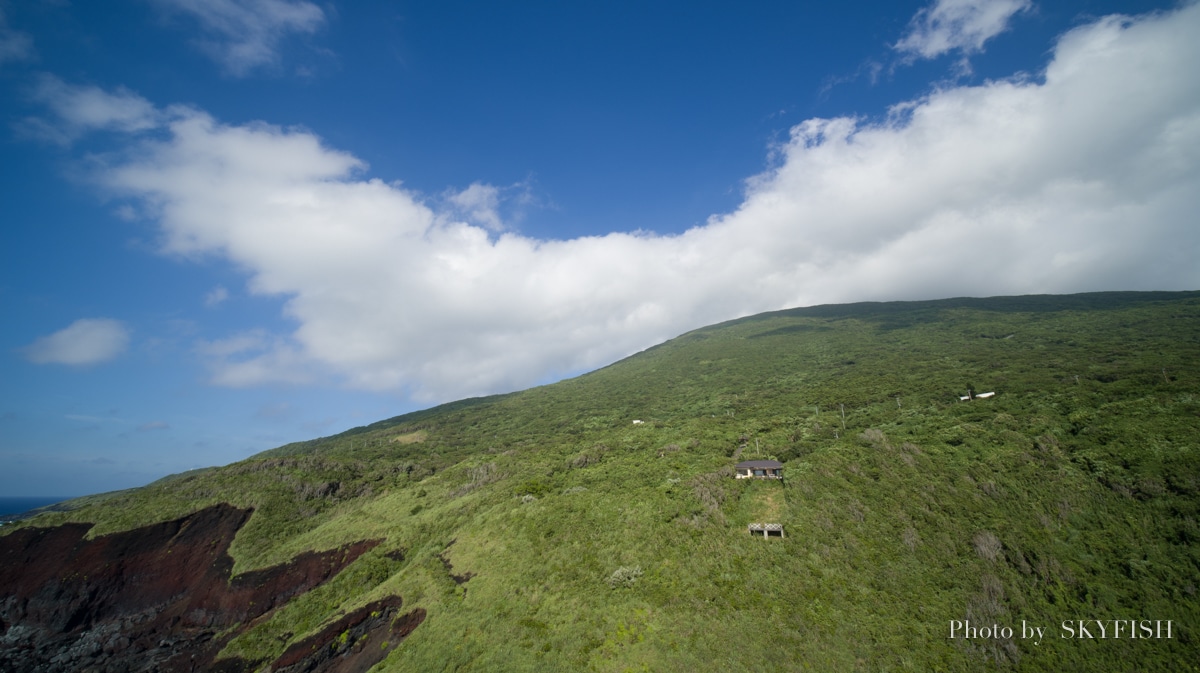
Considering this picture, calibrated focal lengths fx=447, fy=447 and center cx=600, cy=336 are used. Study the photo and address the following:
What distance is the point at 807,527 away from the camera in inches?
1283

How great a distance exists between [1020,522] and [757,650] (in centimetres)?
2003

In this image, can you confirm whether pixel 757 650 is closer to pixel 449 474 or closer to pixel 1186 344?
→ pixel 449 474

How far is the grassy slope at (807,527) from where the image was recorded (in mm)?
24656

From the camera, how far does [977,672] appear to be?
2222cm

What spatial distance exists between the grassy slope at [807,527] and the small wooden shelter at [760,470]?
156cm

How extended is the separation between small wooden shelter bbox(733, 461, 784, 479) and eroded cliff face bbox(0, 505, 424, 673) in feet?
100

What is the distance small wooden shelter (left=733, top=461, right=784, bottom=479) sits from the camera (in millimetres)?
39469

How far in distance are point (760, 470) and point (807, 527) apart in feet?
26.5

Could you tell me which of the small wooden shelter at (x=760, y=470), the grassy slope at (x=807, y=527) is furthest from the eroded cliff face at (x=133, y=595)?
the small wooden shelter at (x=760, y=470)

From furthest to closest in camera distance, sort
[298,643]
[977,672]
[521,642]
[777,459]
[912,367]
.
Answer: [912,367] < [777,459] < [298,643] < [521,642] < [977,672]

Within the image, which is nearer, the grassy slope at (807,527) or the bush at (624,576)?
the grassy slope at (807,527)

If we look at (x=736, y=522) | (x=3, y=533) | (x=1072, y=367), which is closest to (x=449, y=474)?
(x=736, y=522)

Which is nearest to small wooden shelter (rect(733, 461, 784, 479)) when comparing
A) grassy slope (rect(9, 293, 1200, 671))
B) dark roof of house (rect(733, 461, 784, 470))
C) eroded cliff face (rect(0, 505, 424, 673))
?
dark roof of house (rect(733, 461, 784, 470))

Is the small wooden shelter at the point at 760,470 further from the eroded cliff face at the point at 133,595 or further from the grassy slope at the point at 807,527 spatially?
the eroded cliff face at the point at 133,595
